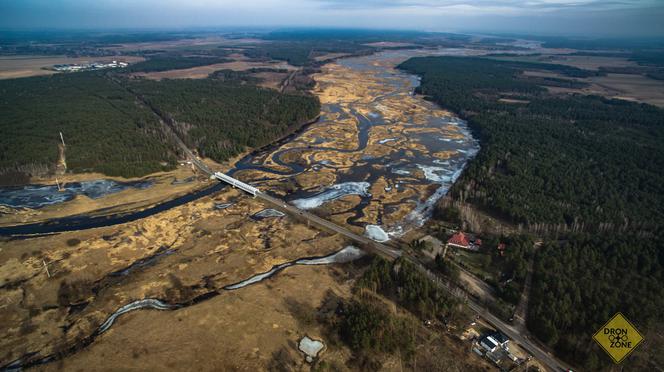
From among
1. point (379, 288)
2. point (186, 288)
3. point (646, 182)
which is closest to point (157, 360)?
point (186, 288)

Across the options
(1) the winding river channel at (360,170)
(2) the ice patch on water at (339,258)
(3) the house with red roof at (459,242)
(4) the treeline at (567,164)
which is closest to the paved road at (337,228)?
(2) the ice patch on water at (339,258)

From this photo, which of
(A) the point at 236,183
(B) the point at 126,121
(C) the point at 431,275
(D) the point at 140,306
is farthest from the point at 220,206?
(B) the point at 126,121

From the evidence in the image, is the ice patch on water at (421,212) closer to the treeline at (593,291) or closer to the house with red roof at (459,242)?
the house with red roof at (459,242)

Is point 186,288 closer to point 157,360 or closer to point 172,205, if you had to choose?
point 157,360

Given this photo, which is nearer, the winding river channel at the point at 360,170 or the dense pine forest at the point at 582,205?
the dense pine forest at the point at 582,205

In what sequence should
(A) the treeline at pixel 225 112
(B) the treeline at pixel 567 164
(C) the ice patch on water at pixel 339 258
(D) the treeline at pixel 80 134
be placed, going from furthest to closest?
(A) the treeline at pixel 225 112 → (D) the treeline at pixel 80 134 → (B) the treeline at pixel 567 164 → (C) the ice patch on water at pixel 339 258

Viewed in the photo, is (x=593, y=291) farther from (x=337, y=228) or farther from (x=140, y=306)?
(x=140, y=306)
